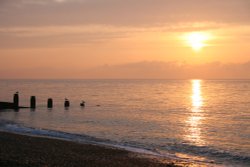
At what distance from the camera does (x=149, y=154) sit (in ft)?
63.7

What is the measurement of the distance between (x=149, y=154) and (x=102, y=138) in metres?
7.01

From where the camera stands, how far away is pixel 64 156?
16547 mm

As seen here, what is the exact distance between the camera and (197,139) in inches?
1034

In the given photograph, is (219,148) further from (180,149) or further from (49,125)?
(49,125)

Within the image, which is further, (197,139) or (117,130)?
(117,130)

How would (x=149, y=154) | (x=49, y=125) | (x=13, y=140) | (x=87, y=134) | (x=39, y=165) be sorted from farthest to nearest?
(x=49, y=125)
(x=87, y=134)
(x=13, y=140)
(x=149, y=154)
(x=39, y=165)

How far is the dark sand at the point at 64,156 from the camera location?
1457 centimetres

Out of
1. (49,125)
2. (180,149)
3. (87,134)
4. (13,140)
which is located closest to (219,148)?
(180,149)

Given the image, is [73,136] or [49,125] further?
[49,125]

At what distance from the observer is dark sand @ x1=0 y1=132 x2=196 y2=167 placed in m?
14.6

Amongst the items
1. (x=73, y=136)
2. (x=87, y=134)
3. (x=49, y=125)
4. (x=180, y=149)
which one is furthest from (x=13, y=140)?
(x=49, y=125)

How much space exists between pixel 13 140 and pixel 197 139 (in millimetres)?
13003

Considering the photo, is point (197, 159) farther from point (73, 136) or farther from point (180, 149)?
point (73, 136)

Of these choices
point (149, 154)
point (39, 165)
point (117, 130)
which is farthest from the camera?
point (117, 130)
